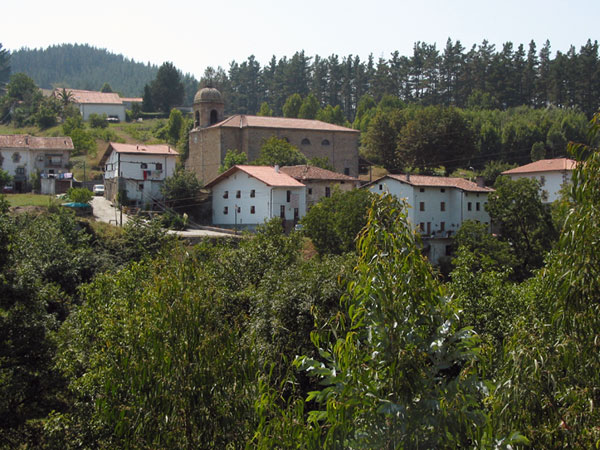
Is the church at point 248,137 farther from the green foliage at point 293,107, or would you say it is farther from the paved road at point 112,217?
the green foliage at point 293,107

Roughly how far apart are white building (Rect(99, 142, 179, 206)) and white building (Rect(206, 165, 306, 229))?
5.57m

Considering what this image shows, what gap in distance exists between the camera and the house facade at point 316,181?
49.3 meters

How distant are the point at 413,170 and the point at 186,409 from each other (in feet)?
208

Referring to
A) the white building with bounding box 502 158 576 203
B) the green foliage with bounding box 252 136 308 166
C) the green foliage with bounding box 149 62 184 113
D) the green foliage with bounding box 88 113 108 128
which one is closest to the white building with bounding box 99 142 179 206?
the green foliage with bounding box 252 136 308 166

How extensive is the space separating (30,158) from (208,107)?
1817 centimetres

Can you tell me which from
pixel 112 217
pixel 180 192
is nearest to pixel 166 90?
pixel 180 192

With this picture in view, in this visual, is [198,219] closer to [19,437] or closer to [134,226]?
[134,226]

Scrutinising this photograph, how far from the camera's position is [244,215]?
47375 millimetres

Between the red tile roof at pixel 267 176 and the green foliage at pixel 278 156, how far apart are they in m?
4.05

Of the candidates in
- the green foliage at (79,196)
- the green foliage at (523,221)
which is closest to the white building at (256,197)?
the green foliage at (79,196)

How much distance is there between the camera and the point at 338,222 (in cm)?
3897

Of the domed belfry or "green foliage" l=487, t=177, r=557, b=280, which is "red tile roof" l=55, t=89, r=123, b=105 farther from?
"green foliage" l=487, t=177, r=557, b=280

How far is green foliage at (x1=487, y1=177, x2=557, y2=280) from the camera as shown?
4228 cm

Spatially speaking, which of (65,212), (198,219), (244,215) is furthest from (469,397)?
(198,219)
